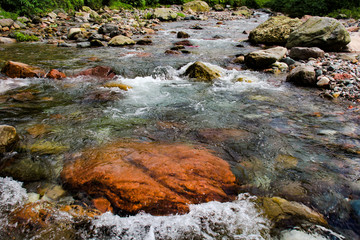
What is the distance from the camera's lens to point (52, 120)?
4.01 m

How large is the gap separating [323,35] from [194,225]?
986cm

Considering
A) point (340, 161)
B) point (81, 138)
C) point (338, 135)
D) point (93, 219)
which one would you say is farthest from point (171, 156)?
point (338, 135)

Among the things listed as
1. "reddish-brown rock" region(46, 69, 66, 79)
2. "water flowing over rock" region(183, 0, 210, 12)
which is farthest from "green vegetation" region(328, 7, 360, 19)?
"reddish-brown rock" region(46, 69, 66, 79)

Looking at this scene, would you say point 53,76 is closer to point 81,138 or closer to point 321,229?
point 81,138

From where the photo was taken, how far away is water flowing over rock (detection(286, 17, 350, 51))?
8.73 metres

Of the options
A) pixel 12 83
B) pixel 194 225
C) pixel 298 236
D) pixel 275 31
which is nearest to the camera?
pixel 298 236

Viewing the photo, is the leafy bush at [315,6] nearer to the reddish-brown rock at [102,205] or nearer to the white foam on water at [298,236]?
the white foam on water at [298,236]

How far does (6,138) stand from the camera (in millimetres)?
2926

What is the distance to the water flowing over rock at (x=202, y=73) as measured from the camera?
6902 mm

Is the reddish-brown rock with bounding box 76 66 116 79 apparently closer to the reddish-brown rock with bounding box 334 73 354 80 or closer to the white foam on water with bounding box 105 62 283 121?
the white foam on water with bounding box 105 62 283 121

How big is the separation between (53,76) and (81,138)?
13.0ft

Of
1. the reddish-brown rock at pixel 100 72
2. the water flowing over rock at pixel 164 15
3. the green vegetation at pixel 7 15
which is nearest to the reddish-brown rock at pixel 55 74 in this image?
the reddish-brown rock at pixel 100 72

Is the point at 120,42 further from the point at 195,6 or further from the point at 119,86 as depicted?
the point at 195,6

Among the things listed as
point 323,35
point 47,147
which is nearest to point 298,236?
point 47,147
